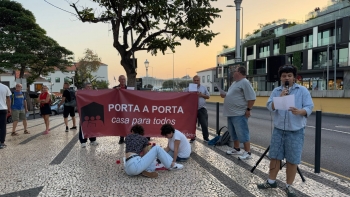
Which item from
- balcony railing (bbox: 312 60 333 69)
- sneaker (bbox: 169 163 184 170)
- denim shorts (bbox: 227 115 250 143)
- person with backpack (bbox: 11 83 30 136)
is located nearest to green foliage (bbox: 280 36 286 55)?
balcony railing (bbox: 312 60 333 69)

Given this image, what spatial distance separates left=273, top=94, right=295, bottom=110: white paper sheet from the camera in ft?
10.5

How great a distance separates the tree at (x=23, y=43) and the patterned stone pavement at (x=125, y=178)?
21.0 m

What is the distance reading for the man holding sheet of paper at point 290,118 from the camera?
326 centimetres

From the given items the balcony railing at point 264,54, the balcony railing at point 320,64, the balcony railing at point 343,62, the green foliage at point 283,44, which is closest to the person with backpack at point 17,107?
the balcony railing at point 343,62

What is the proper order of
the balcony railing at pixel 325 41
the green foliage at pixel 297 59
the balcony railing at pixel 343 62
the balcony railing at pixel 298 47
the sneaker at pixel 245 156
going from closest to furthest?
the sneaker at pixel 245 156 → the balcony railing at pixel 343 62 → the balcony railing at pixel 325 41 → the balcony railing at pixel 298 47 → the green foliage at pixel 297 59

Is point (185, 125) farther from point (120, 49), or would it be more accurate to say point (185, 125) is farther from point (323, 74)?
point (323, 74)

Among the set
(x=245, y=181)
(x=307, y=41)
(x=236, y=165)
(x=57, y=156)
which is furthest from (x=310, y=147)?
(x=307, y=41)

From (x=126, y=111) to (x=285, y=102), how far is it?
400 cm

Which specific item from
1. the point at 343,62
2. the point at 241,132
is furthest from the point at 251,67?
the point at 241,132

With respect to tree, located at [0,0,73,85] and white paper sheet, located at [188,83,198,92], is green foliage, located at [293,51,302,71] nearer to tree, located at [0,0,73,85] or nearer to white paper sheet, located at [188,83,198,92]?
tree, located at [0,0,73,85]

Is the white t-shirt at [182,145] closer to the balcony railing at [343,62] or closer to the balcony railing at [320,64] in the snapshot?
the balcony railing at [343,62]

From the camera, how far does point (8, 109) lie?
700 centimetres

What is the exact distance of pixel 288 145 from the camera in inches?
135

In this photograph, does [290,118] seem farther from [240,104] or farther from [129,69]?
[129,69]
